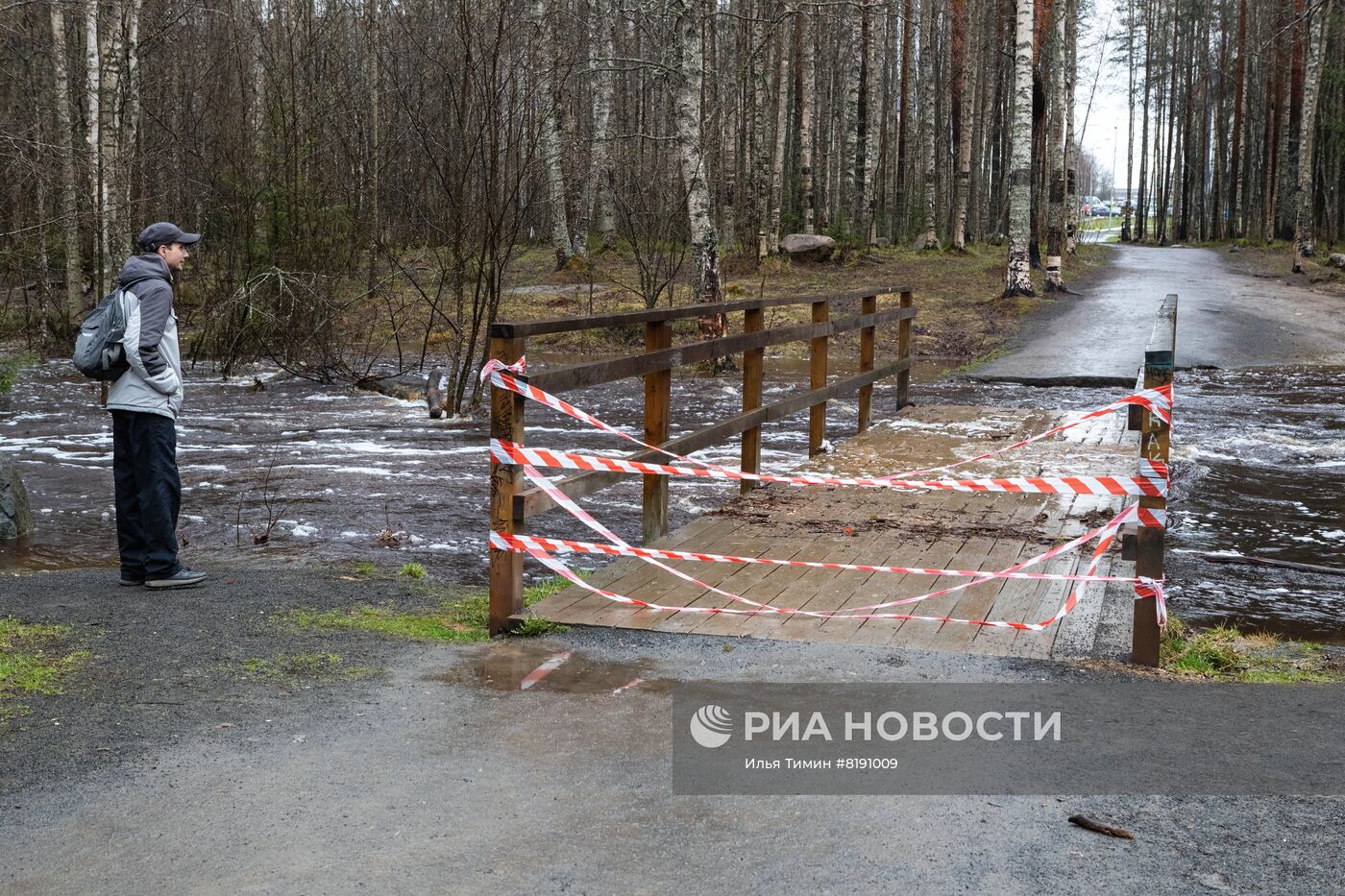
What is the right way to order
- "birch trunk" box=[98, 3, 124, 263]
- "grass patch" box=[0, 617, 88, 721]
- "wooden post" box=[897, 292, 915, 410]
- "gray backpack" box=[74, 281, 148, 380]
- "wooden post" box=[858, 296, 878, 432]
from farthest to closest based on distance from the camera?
"birch trunk" box=[98, 3, 124, 263]
"wooden post" box=[897, 292, 915, 410]
"wooden post" box=[858, 296, 878, 432]
"gray backpack" box=[74, 281, 148, 380]
"grass patch" box=[0, 617, 88, 721]

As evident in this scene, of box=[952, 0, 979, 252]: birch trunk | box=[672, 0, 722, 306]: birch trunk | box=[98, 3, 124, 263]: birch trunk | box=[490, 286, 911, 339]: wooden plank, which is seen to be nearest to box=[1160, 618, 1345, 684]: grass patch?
box=[490, 286, 911, 339]: wooden plank

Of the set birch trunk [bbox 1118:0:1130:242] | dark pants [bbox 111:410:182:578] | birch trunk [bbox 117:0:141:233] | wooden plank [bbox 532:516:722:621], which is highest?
birch trunk [bbox 1118:0:1130:242]

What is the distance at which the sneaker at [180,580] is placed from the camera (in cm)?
646

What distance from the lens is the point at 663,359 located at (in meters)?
7.34

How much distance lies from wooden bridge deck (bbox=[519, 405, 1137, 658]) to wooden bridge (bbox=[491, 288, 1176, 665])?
0.01 metres

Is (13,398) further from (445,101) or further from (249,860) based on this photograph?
(249,860)

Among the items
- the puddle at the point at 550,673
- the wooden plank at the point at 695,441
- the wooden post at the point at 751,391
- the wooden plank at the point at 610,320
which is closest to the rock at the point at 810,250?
the wooden plank at the point at 695,441

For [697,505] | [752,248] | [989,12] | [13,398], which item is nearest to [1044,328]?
[752,248]

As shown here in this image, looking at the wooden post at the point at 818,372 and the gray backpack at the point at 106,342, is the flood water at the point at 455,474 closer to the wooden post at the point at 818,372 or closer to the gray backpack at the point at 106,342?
the wooden post at the point at 818,372

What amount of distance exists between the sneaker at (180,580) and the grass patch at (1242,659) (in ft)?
15.5

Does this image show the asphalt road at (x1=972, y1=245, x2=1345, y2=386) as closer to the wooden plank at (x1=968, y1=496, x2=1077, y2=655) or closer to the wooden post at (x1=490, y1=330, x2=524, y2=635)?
the wooden plank at (x1=968, y1=496, x2=1077, y2=655)

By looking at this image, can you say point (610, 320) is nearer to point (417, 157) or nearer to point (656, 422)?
point (656, 422)

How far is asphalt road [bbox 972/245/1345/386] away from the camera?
19.6 m

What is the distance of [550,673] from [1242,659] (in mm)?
2937
